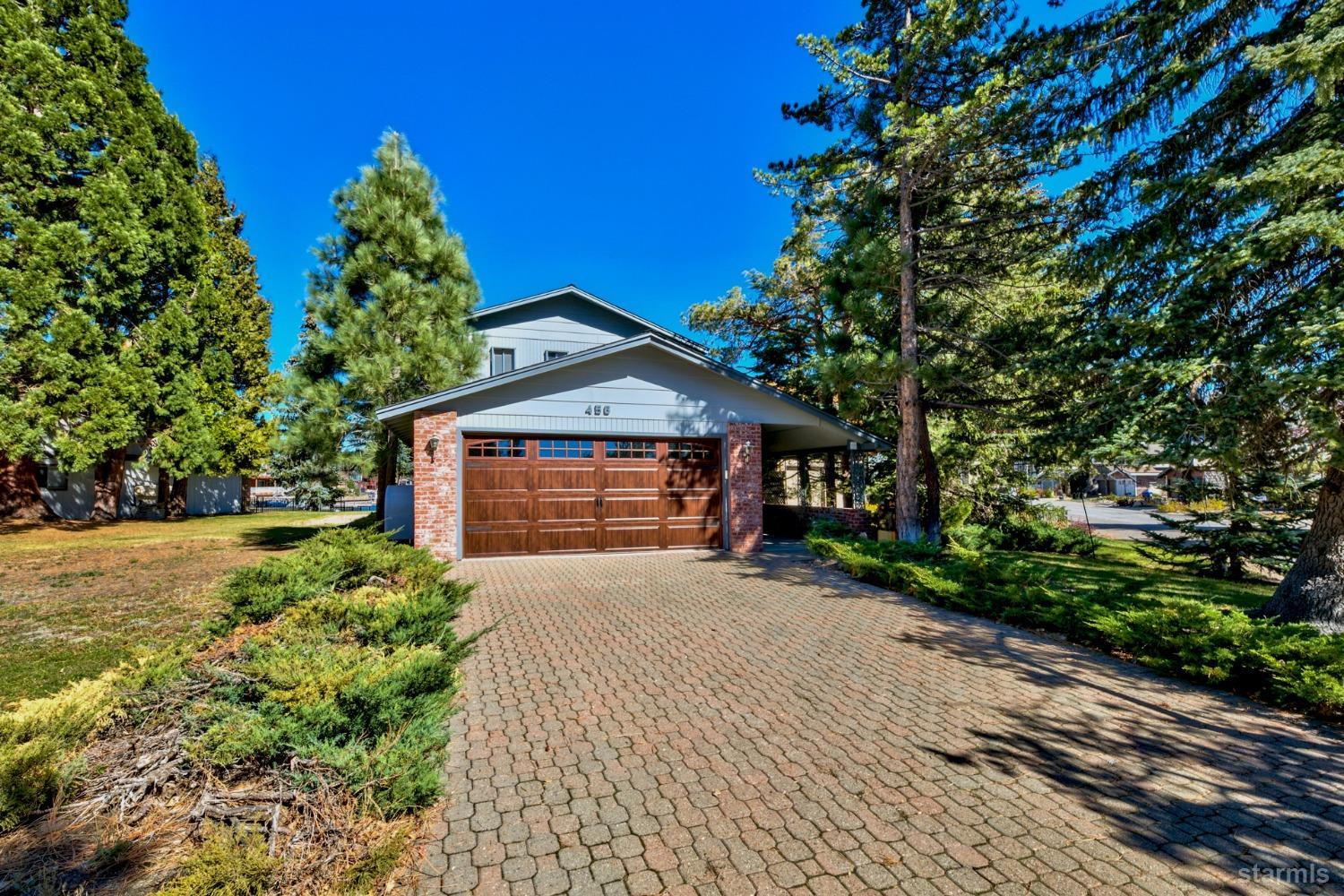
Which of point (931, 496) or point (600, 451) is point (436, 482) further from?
point (931, 496)

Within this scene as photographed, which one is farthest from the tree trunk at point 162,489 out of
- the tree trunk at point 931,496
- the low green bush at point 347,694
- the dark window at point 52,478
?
the tree trunk at point 931,496

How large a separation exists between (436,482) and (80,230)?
1462 centimetres

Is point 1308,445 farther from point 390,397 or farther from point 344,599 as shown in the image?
point 390,397

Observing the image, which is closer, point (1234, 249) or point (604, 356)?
point (1234, 249)

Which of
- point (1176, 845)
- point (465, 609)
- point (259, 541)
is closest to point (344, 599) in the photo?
point (465, 609)

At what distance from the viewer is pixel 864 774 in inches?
129

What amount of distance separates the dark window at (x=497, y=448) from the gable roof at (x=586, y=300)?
5458 millimetres

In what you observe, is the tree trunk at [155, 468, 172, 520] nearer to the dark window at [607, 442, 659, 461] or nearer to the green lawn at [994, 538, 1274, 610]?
the dark window at [607, 442, 659, 461]

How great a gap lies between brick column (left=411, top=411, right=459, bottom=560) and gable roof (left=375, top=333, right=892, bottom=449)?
0.39 metres

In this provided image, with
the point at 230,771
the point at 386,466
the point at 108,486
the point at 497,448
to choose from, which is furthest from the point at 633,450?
the point at 108,486

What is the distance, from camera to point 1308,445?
5934mm

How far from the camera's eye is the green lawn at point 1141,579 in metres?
Answer: 7.91

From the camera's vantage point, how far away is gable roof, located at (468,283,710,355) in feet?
52.1

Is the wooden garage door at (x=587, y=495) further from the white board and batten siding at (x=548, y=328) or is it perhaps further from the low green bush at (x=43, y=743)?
the low green bush at (x=43, y=743)
